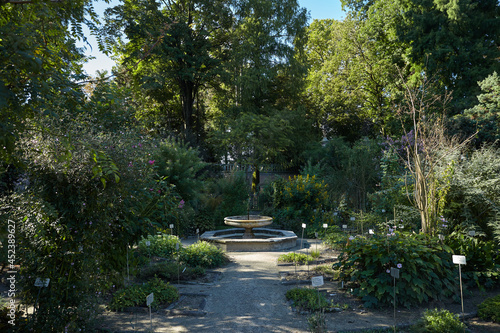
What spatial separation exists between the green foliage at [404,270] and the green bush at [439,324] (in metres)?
0.67

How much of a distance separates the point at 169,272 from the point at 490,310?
15.8ft

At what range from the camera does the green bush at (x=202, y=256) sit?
24.1 ft

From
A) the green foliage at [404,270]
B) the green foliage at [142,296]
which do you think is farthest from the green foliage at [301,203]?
the green foliage at [142,296]

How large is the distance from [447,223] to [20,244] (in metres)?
6.53

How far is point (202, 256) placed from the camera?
7500mm

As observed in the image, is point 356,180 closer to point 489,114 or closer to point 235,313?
point 489,114

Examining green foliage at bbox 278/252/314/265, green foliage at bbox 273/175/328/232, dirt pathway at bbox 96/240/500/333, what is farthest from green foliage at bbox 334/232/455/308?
green foliage at bbox 273/175/328/232

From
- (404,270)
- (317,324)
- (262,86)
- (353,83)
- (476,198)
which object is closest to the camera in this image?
(317,324)

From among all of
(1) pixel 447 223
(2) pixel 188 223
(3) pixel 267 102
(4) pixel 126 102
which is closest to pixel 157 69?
(3) pixel 267 102

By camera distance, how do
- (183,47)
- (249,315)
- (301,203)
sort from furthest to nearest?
(183,47) → (301,203) → (249,315)

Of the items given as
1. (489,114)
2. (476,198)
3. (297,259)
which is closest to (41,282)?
(297,259)

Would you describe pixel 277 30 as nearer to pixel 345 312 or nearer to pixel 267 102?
pixel 267 102

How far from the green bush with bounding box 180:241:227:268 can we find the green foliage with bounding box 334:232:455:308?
317cm

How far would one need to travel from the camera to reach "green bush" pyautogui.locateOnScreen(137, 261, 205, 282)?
624cm
